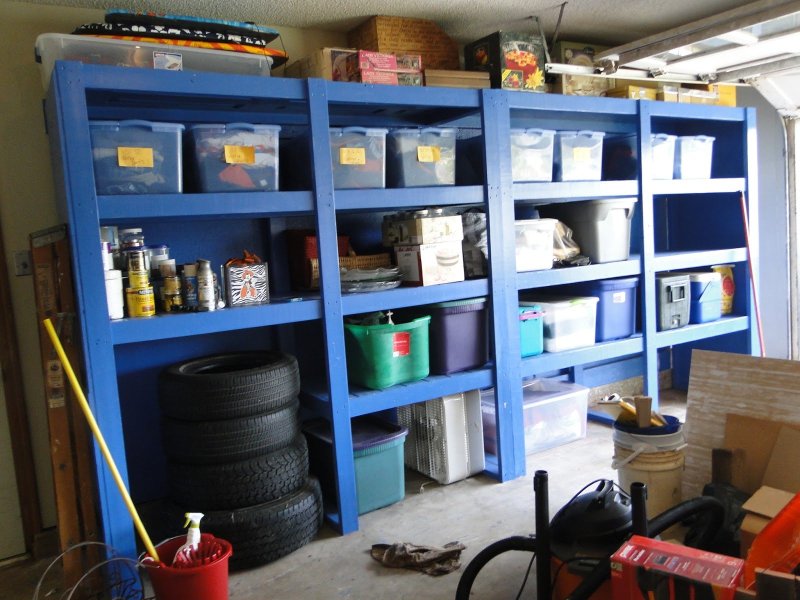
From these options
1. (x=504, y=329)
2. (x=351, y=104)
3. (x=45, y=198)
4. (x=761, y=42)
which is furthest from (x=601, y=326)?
(x=45, y=198)

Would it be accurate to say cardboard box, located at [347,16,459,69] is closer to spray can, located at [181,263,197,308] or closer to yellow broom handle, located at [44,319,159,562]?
spray can, located at [181,263,197,308]

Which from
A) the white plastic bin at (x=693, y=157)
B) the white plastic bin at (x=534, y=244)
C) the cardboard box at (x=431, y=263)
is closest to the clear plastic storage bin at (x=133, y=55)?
the cardboard box at (x=431, y=263)

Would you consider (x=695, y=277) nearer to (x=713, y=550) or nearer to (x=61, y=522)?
(x=713, y=550)

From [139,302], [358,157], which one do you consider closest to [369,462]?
[139,302]

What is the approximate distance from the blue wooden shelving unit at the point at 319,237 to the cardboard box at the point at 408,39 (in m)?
0.34

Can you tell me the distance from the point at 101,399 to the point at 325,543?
1.22 m

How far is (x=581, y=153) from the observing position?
3951 mm

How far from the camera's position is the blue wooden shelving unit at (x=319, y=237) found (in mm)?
2549

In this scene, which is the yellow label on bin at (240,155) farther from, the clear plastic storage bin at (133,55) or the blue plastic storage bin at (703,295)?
the blue plastic storage bin at (703,295)

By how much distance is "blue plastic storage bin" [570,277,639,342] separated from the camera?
13.8ft

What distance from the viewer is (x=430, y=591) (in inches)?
103

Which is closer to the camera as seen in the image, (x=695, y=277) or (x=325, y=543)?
(x=325, y=543)

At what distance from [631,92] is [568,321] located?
5.14 feet

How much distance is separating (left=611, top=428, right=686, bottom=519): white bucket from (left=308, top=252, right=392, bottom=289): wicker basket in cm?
157
